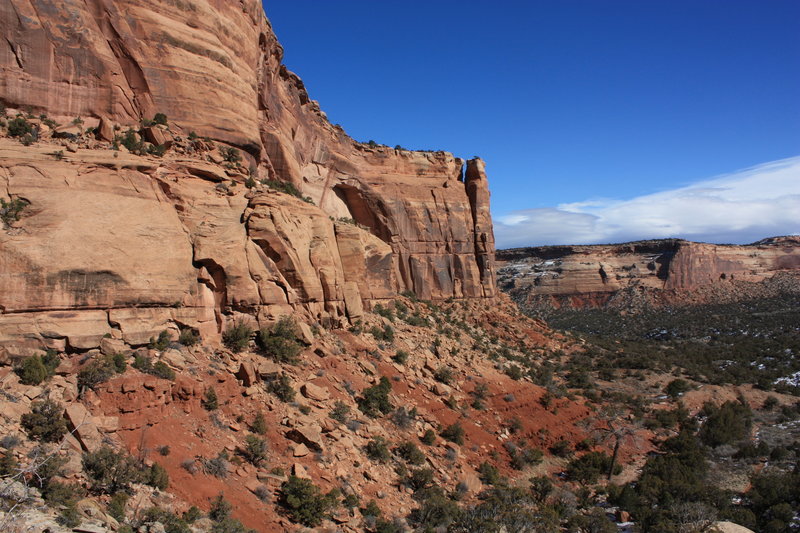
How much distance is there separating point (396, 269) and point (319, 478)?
27492 millimetres

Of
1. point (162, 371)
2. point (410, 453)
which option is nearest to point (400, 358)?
point (410, 453)

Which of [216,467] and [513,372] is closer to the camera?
[216,467]

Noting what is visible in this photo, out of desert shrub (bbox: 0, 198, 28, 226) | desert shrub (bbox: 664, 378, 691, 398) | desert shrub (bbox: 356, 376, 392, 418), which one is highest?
desert shrub (bbox: 0, 198, 28, 226)

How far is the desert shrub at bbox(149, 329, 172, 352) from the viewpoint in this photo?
46.7 feet

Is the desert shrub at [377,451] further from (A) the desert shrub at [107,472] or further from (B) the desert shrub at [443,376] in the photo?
(B) the desert shrub at [443,376]

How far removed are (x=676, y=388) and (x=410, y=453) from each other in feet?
79.9

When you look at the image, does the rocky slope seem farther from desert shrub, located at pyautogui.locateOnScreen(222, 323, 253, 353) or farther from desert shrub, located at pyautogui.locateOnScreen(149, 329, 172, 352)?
desert shrub, located at pyautogui.locateOnScreen(149, 329, 172, 352)

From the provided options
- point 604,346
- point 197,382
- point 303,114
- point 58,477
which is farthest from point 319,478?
point 604,346

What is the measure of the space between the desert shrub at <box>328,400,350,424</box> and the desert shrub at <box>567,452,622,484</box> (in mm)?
10752

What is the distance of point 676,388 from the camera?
33562mm

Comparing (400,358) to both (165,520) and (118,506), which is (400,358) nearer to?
(165,520)

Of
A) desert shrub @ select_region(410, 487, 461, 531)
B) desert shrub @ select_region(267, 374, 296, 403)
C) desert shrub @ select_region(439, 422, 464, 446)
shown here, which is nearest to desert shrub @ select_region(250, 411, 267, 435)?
desert shrub @ select_region(267, 374, 296, 403)

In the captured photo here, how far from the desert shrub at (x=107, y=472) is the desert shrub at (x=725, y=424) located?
1073 inches

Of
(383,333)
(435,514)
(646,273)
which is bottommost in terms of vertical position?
(435,514)
